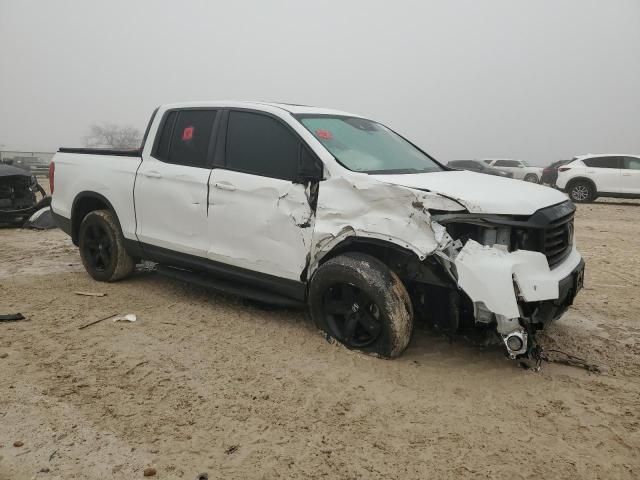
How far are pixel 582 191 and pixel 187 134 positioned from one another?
47.6ft

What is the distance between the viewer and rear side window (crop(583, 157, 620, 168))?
15.2 meters

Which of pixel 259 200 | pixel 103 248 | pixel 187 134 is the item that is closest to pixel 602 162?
pixel 187 134

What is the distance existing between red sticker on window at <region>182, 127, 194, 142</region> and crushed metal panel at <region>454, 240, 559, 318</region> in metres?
2.68

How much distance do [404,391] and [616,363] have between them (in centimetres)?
163

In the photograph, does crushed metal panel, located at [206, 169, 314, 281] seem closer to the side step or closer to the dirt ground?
the side step

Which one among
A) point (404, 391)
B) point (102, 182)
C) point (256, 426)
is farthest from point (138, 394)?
point (102, 182)

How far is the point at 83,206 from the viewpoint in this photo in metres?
5.44

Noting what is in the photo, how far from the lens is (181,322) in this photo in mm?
4230

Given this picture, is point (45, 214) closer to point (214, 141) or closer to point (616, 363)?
point (214, 141)

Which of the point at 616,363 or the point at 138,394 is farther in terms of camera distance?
the point at 616,363

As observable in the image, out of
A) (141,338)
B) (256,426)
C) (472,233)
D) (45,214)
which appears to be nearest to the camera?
(256,426)

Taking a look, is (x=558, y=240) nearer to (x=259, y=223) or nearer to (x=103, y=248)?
(x=259, y=223)

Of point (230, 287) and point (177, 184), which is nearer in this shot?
point (230, 287)

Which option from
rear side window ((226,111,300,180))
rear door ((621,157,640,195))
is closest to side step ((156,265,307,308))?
rear side window ((226,111,300,180))
